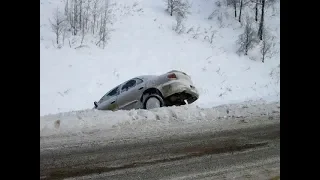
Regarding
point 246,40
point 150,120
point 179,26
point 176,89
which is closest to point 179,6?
point 179,26

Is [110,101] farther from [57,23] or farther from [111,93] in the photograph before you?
[57,23]

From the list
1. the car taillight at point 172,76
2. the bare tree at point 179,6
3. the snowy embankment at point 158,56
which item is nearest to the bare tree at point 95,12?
the snowy embankment at point 158,56

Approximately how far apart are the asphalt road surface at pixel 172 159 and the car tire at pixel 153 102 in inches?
38.3

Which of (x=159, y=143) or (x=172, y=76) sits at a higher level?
Answer: (x=172, y=76)

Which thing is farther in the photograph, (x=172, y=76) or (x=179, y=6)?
(x=179, y=6)

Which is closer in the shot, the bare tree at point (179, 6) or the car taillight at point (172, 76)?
the car taillight at point (172, 76)

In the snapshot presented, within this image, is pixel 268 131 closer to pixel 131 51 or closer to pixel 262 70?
pixel 262 70

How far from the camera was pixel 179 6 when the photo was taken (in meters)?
6.41

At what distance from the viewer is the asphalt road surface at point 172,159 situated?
146 inches

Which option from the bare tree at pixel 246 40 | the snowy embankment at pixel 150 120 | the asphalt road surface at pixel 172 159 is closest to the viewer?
the asphalt road surface at pixel 172 159

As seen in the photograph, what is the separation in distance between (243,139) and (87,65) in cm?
272

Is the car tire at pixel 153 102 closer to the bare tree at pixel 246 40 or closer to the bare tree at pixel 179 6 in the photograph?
the bare tree at pixel 179 6

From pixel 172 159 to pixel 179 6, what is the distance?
3.34m
